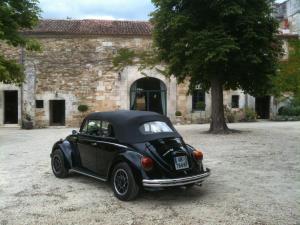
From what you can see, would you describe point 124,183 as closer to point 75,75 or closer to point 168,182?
point 168,182

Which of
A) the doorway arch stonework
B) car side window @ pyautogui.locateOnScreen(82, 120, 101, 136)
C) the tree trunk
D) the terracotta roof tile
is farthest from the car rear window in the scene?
the terracotta roof tile

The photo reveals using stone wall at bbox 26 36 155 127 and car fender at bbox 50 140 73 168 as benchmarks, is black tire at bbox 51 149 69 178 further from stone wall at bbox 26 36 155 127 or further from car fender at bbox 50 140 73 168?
stone wall at bbox 26 36 155 127

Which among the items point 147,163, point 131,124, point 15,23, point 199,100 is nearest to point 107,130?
point 131,124

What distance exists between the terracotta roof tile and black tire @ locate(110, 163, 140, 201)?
20.0m

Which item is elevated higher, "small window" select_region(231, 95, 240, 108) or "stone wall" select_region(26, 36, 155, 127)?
"stone wall" select_region(26, 36, 155, 127)

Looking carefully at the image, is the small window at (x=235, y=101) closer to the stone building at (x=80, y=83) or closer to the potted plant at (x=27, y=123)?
the stone building at (x=80, y=83)

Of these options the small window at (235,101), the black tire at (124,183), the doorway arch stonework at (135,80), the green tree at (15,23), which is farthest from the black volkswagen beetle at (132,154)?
the small window at (235,101)

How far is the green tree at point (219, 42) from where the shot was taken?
1605 cm

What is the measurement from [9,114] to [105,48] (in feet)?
24.5

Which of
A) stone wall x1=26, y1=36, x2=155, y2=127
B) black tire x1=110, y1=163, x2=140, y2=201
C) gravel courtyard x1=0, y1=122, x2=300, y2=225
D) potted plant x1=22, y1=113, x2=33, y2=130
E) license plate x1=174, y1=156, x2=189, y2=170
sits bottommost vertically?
gravel courtyard x1=0, y1=122, x2=300, y2=225

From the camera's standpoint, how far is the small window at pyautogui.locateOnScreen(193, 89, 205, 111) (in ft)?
88.0

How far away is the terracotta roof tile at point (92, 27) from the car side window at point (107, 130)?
18.9 m

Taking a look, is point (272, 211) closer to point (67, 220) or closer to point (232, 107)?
point (67, 220)

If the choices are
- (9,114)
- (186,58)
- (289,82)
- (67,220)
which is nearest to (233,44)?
(186,58)
